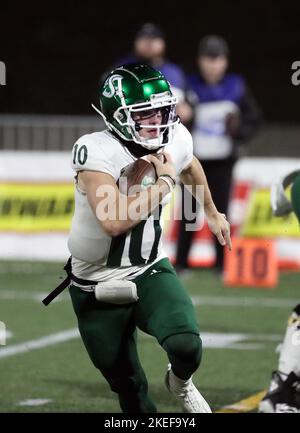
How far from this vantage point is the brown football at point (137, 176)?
489 cm

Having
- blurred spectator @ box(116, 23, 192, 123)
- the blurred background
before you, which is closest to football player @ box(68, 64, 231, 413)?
the blurred background

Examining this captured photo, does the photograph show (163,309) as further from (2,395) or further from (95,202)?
(2,395)

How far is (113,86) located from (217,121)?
5.36m

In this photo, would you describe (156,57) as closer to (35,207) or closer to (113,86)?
(35,207)

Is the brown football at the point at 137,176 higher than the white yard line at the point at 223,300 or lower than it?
higher

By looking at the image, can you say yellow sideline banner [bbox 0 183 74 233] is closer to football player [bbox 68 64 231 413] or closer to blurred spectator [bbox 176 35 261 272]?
blurred spectator [bbox 176 35 261 272]

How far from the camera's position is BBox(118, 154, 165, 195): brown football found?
489 cm

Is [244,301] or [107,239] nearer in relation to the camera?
[107,239]

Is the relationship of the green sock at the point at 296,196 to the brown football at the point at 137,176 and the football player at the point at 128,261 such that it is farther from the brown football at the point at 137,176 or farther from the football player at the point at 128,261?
the brown football at the point at 137,176

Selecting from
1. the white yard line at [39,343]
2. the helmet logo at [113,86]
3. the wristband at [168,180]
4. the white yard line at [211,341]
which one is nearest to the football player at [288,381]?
the wristband at [168,180]

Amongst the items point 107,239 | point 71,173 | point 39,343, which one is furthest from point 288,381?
point 71,173

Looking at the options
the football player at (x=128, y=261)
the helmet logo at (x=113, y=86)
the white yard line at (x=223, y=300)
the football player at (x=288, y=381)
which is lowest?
the white yard line at (x=223, y=300)

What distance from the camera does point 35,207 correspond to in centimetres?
1124

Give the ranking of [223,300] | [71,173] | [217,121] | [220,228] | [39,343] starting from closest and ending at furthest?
1. [220,228]
2. [39,343]
3. [223,300]
4. [217,121]
5. [71,173]
